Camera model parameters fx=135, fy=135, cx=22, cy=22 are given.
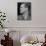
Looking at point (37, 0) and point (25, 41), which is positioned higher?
point (37, 0)

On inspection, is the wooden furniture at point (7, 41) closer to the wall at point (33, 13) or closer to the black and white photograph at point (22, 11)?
the wall at point (33, 13)

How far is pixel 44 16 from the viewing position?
8.70 ft

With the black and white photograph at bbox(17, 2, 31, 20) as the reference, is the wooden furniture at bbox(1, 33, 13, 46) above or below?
below

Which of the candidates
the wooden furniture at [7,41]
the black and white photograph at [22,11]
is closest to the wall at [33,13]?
the black and white photograph at [22,11]

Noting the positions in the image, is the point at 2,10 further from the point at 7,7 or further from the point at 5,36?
the point at 5,36

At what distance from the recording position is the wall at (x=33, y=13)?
8.66ft

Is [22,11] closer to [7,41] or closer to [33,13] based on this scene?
[33,13]

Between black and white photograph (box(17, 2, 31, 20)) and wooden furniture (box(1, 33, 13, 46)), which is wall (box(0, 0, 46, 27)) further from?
wooden furniture (box(1, 33, 13, 46))

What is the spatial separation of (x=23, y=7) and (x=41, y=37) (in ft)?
2.23

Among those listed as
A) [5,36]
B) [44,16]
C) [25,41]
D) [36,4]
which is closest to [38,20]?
[44,16]

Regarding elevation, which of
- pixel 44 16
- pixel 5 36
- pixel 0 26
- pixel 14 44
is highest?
pixel 44 16

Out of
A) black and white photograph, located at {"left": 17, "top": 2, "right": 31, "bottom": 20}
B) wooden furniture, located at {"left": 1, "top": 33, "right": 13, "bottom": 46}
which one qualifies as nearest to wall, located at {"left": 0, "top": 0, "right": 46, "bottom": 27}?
black and white photograph, located at {"left": 17, "top": 2, "right": 31, "bottom": 20}

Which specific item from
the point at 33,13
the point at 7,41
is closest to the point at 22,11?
the point at 33,13

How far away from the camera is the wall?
2639mm
